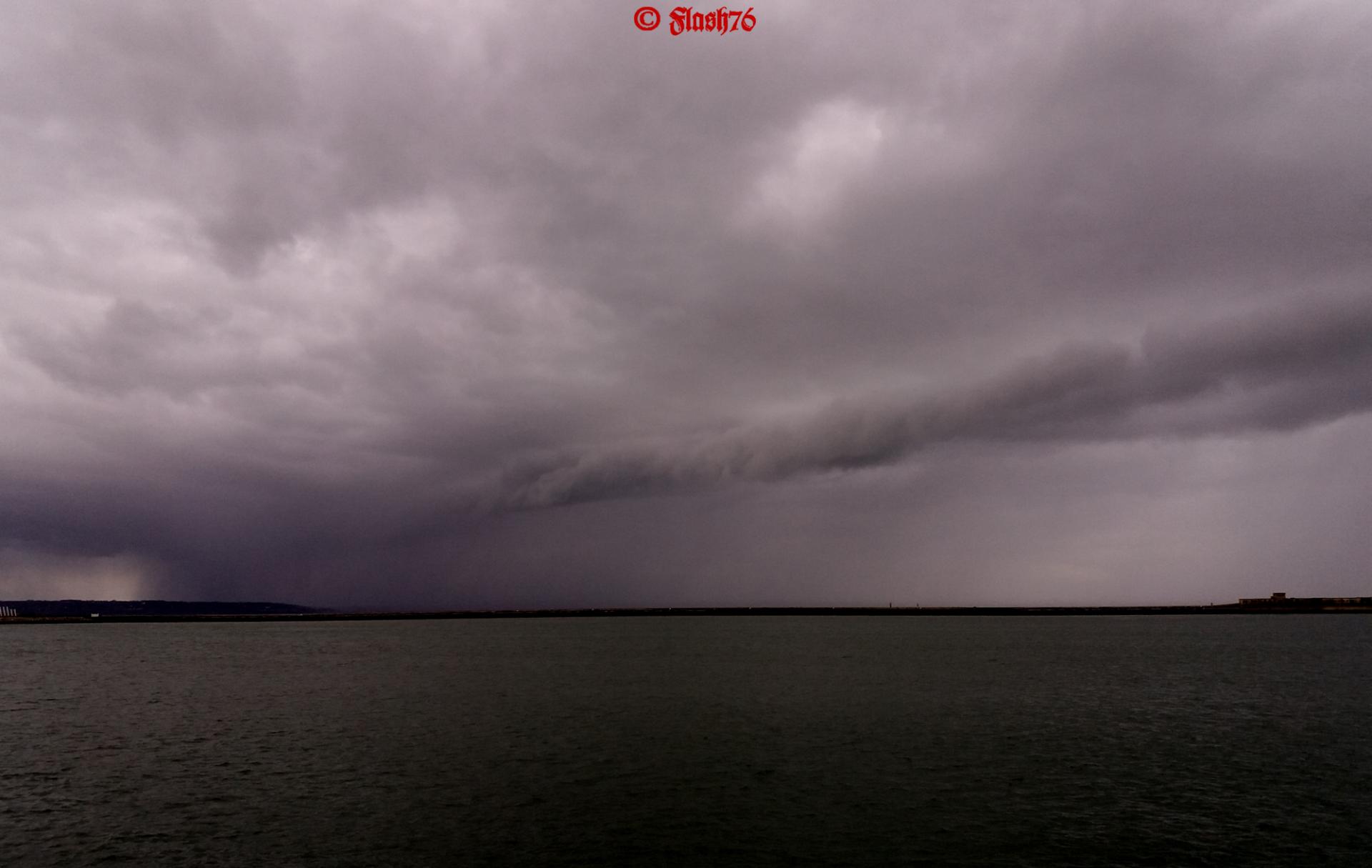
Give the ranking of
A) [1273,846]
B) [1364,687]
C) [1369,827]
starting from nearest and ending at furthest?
[1273,846]
[1369,827]
[1364,687]

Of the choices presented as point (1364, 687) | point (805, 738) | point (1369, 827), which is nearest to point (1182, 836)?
point (1369, 827)

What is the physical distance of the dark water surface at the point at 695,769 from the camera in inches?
1099

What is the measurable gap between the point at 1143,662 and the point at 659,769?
8766 cm

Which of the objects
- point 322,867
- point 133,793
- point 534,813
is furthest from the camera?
point 133,793

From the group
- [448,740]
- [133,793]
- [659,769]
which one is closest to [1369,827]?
[659,769]

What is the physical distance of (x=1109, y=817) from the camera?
31.0 metres

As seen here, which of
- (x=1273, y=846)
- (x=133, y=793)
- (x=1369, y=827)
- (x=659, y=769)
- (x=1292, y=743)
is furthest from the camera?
(x=1292, y=743)

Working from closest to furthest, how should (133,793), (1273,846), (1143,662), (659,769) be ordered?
(1273,846) → (133,793) → (659,769) → (1143,662)

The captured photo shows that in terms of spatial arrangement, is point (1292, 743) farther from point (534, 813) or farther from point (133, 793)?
point (133, 793)

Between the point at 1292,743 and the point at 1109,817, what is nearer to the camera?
the point at 1109,817

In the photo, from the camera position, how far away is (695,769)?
130 feet

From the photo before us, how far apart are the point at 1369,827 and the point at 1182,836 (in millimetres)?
7967

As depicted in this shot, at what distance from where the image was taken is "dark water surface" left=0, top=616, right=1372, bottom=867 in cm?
2792

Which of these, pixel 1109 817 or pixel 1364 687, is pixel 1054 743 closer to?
pixel 1109 817
